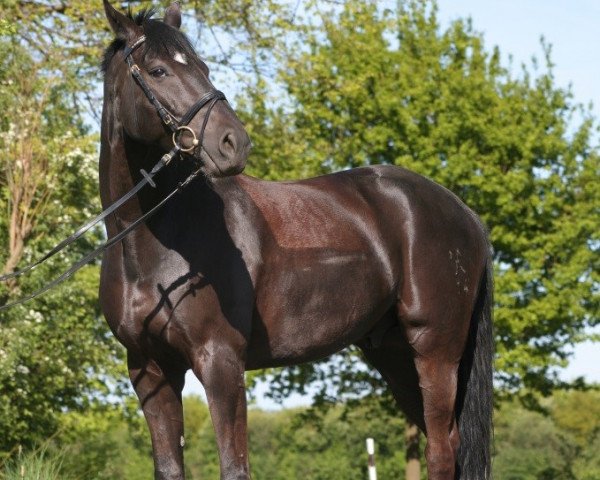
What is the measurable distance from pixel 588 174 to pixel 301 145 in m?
8.28

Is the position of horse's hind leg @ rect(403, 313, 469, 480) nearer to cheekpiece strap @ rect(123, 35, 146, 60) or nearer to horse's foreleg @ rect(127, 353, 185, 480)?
horse's foreleg @ rect(127, 353, 185, 480)

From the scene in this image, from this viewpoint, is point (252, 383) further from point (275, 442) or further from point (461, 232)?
point (461, 232)

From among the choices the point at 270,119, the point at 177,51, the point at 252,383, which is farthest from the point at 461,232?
the point at 252,383

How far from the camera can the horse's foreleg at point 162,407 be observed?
508 cm

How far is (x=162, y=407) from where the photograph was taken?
5121 millimetres

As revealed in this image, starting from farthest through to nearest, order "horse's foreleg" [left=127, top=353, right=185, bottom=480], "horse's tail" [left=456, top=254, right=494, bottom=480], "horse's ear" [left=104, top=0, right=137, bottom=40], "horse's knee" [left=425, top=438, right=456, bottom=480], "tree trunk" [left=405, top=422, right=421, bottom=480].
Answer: "tree trunk" [left=405, top=422, right=421, bottom=480]
"horse's tail" [left=456, top=254, right=494, bottom=480]
"horse's knee" [left=425, top=438, right=456, bottom=480]
"horse's foreleg" [left=127, top=353, right=185, bottom=480]
"horse's ear" [left=104, top=0, right=137, bottom=40]

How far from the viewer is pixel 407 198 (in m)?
6.02

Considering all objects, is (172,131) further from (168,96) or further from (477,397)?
(477,397)

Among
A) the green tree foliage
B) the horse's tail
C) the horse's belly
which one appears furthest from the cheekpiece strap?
the green tree foliage

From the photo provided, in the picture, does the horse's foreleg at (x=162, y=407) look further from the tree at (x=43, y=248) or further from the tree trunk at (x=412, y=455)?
the tree trunk at (x=412, y=455)

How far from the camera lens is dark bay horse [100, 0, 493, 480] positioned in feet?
15.8

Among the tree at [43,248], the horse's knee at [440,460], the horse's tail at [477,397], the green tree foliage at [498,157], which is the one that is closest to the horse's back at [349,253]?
the horse's tail at [477,397]

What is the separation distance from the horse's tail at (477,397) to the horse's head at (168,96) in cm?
236

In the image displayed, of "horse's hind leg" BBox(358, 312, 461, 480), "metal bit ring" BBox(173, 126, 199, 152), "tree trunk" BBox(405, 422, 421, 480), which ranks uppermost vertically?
"tree trunk" BBox(405, 422, 421, 480)
